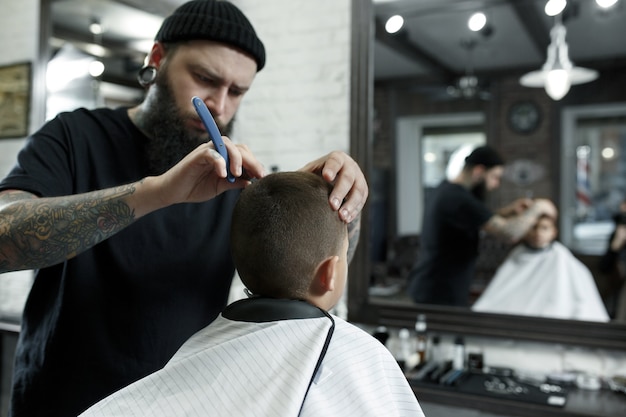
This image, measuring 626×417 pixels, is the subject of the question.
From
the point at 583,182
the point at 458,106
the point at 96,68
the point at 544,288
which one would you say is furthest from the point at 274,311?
the point at 96,68

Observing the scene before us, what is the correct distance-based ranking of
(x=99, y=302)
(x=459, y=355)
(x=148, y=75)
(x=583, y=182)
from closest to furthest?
(x=99, y=302)
(x=148, y=75)
(x=459, y=355)
(x=583, y=182)

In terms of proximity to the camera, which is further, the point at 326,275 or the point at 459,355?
the point at 459,355

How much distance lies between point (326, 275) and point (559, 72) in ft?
7.48

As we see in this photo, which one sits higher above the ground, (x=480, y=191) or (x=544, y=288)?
(x=480, y=191)

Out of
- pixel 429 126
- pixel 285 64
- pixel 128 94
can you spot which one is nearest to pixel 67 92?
pixel 128 94

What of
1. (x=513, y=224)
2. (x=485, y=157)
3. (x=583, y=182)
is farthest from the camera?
(x=583, y=182)

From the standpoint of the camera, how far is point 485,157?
10.1 ft

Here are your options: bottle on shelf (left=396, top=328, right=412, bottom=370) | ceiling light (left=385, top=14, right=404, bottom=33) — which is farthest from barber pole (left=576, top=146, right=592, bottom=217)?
ceiling light (left=385, top=14, right=404, bottom=33)

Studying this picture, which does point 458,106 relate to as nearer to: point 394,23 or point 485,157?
point 485,157

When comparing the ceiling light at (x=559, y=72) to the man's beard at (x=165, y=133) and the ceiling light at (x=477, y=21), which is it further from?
the man's beard at (x=165, y=133)

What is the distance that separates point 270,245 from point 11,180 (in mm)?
552

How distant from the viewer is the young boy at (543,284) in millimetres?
2385

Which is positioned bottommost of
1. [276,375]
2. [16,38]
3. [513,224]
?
[276,375]

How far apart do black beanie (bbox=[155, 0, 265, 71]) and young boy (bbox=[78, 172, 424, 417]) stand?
17.4 inches
